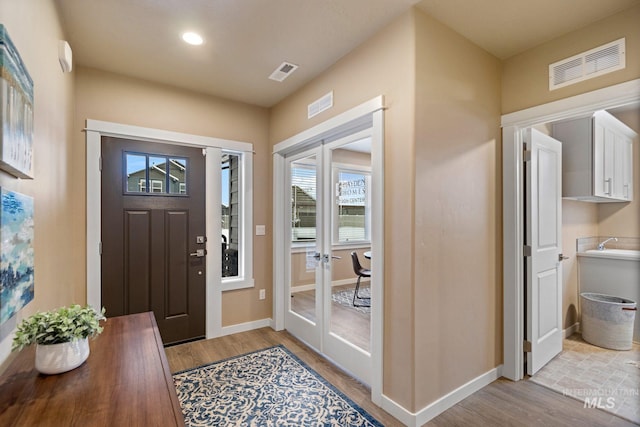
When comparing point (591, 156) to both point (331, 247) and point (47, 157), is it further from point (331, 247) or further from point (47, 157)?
point (47, 157)

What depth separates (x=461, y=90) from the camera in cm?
232

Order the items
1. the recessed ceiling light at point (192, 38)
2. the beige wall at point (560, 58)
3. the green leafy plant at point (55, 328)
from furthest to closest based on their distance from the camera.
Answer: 1. the recessed ceiling light at point (192, 38)
2. the beige wall at point (560, 58)
3. the green leafy plant at point (55, 328)

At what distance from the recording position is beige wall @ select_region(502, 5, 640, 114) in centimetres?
197

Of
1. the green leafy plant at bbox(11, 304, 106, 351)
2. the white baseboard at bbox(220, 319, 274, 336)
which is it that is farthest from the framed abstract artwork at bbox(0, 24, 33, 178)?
the white baseboard at bbox(220, 319, 274, 336)

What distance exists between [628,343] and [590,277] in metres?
0.75

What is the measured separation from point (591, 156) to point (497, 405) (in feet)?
8.73

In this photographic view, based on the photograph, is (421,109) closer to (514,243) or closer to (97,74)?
(514,243)

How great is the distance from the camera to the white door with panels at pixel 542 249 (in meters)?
2.60

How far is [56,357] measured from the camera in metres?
1.18

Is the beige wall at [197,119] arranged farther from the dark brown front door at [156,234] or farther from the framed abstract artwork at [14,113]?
the framed abstract artwork at [14,113]

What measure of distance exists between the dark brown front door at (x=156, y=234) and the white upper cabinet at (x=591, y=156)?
396 centimetres

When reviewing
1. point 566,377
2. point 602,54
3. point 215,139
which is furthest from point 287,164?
point 566,377

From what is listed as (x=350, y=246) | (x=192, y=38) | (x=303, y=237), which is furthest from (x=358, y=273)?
(x=192, y=38)

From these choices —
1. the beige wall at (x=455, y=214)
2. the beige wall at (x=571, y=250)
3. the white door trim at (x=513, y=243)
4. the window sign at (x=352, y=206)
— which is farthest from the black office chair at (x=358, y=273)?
the beige wall at (x=571, y=250)
